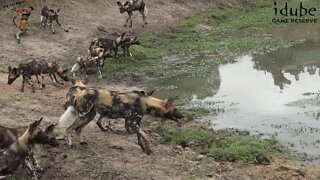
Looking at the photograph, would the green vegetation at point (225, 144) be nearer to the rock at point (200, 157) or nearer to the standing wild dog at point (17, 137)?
the rock at point (200, 157)

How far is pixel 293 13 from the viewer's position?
94.9 ft

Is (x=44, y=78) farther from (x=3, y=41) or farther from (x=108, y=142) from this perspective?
(x=108, y=142)

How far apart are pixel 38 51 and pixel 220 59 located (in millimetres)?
6309

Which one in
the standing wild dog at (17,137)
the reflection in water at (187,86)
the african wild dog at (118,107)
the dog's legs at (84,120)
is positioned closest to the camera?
the standing wild dog at (17,137)

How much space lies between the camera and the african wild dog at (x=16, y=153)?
7609 millimetres

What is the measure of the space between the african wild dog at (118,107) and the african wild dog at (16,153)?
66.3 inches

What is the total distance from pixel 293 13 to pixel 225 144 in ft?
64.8

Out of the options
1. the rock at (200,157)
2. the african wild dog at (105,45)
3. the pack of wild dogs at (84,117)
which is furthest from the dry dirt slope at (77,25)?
the rock at (200,157)

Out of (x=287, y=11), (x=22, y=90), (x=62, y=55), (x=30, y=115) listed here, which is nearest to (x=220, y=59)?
(x=62, y=55)

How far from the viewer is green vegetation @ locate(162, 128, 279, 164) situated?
1016 cm

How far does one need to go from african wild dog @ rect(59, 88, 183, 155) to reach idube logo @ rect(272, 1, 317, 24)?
17.7 metres

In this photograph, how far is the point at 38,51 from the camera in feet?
58.3

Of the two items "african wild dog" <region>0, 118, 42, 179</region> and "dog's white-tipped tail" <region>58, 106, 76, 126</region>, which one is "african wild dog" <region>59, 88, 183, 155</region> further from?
"african wild dog" <region>0, 118, 42, 179</region>

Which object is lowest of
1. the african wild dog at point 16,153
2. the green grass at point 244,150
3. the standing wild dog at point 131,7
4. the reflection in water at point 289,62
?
the green grass at point 244,150
